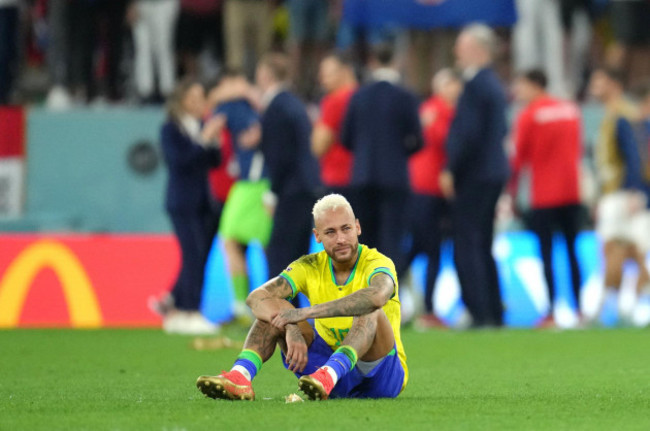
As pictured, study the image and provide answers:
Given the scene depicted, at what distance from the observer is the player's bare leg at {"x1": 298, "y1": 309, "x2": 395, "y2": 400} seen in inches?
251

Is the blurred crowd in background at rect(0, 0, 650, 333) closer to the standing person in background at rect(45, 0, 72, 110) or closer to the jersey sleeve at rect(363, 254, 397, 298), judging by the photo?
the standing person in background at rect(45, 0, 72, 110)

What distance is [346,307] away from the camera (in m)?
6.48

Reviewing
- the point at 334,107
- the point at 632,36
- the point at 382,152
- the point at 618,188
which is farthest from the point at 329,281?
the point at 632,36

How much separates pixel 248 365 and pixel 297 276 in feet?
1.69

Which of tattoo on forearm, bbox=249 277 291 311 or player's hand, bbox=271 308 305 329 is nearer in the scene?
player's hand, bbox=271 308 305 329

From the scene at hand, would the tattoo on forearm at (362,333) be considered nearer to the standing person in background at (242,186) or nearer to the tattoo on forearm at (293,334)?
the tattoo on forearm at (293,334)

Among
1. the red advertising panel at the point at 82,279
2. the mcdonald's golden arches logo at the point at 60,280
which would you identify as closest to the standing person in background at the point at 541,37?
the red advertising panel at the point at 82,279

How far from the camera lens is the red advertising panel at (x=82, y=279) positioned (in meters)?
14.1

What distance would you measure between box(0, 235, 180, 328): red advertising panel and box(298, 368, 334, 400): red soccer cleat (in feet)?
26.0

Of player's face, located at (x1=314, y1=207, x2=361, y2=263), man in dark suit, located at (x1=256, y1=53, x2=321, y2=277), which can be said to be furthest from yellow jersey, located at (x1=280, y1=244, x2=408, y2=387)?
man in dark suit, located at (x1=256, y1=53, x2=321, y2=277)

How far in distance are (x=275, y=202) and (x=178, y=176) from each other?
97cm

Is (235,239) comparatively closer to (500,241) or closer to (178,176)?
(178,176)

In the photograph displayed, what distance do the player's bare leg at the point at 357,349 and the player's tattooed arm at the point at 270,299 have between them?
A: 1.12 feet

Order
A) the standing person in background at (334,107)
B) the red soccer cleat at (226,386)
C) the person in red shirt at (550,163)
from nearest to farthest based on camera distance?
the red soccer cleat at (226,386), the standing person in background at (334,107), the person in red shirt at (550,163)
